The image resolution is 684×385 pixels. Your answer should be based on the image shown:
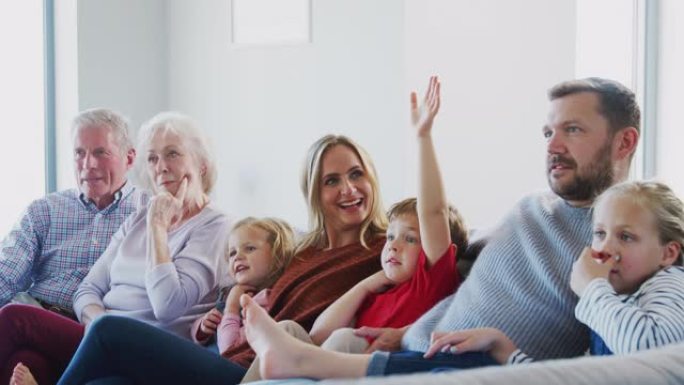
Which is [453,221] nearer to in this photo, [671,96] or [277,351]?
[277,351]

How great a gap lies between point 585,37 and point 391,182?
1.14 metres

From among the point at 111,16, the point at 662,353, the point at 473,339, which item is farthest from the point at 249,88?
the point at 662,353

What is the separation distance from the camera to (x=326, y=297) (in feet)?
8.27

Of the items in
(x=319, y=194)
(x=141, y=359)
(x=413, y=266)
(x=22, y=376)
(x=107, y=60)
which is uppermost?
(x=107, y=60)

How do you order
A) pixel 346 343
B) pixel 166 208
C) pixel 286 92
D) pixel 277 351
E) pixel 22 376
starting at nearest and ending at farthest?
pixel 277 351
pixel 346 343
pixel 22 376
pixel 166 208
pixel 286 92

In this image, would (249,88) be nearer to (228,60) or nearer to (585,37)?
(228,60)

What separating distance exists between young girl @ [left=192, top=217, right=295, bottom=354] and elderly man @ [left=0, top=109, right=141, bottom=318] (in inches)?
25.5

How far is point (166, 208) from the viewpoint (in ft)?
9.66

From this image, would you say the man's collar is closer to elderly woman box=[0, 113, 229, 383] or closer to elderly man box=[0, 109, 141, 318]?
elderly man box=[0, 109, 141, 318]

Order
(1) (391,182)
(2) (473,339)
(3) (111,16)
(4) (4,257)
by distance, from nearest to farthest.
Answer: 1. (2) (473,339)
2. (4) (4,257)
3. (1) (391,182)
4. (3) (111,16)

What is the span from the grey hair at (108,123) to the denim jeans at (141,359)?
1.11 meters

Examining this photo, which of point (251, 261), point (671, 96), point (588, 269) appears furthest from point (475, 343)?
point (671, 96)

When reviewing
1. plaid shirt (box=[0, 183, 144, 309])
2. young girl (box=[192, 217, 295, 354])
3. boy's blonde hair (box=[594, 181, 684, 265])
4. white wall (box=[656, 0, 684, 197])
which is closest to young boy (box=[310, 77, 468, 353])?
young girl (box=[192, 217, 295, 354])

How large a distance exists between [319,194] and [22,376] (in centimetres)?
93
